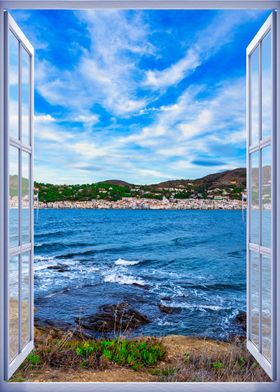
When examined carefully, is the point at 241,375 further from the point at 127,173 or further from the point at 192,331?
the point at 127,173

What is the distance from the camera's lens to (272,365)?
1517 millimetres

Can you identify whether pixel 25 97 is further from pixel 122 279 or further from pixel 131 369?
pixel 122 279

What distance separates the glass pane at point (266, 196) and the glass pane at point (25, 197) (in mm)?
1100

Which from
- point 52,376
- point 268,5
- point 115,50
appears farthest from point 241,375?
point 115,50

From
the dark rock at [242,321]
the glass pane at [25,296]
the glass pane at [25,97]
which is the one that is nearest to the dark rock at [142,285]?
the dark rock at [242,321]

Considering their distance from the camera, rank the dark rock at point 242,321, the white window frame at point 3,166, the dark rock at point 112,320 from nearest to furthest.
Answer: the white window frame at point 3,166
the dark rock at point 112,320
the dark rock at point 242,321

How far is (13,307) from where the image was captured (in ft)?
5.30

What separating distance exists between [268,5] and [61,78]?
67.9 feet

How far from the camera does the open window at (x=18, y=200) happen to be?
154 centimetres

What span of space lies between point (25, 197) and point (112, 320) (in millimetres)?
6979

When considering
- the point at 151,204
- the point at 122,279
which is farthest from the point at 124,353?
the point at 151,204

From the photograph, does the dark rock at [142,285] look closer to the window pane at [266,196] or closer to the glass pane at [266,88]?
the window pane at [266,196]

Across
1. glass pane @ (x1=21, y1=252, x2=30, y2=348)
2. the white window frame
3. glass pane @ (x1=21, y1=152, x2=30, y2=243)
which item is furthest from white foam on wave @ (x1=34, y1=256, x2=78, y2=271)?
the white window frame

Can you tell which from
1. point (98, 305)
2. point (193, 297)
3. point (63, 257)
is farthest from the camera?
point (63, 257)
